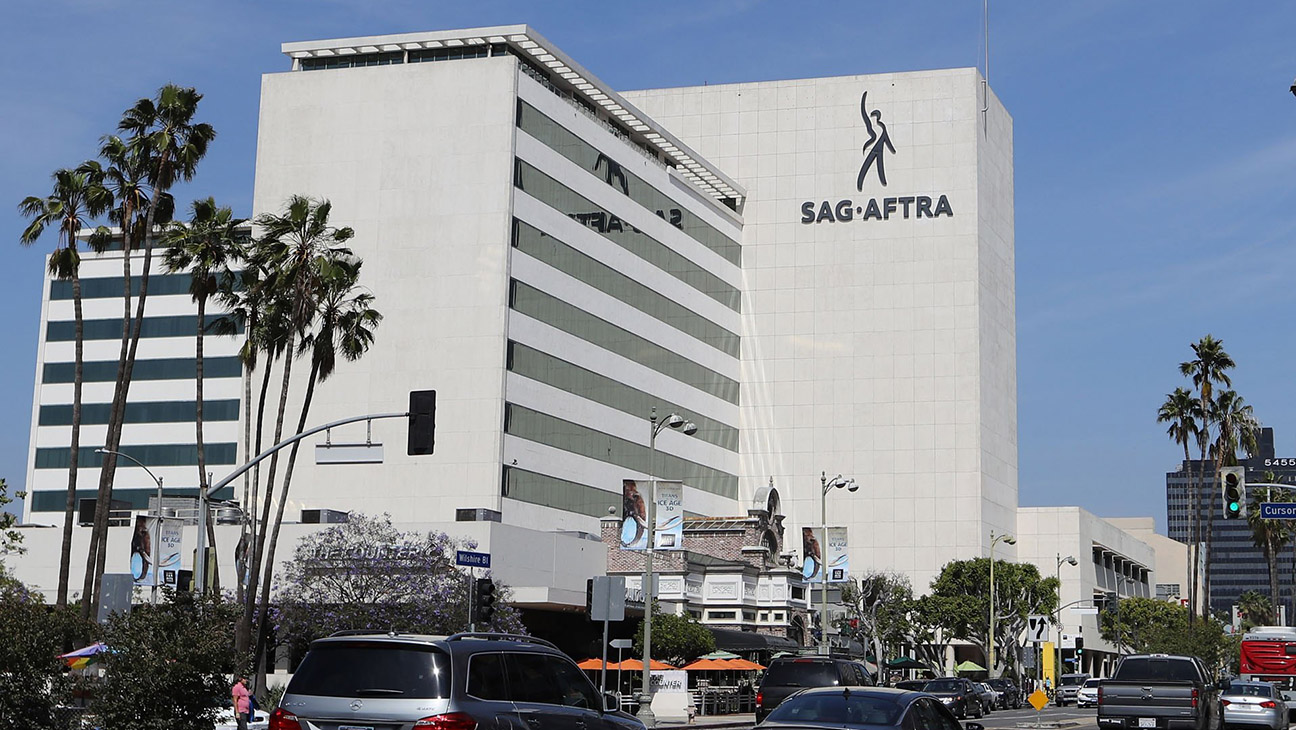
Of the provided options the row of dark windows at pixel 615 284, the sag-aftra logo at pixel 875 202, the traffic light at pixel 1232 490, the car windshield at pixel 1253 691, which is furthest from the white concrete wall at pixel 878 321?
the car windshield at pixel 1253 691

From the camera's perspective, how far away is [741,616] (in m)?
72.0

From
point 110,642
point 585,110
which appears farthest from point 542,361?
point 110,642

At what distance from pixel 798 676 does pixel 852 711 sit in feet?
59.7

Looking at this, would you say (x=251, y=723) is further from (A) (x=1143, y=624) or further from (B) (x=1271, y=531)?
(A) (x=1143, y=624)

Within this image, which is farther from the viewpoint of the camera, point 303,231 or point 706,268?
point 706,268

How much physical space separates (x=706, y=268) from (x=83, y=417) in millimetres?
46235

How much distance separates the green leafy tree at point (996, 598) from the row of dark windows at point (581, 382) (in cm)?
2103

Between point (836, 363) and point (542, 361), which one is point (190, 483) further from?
point (836, 363)

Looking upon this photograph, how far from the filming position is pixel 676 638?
63.3m

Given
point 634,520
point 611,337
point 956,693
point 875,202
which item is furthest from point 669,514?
point 875,202

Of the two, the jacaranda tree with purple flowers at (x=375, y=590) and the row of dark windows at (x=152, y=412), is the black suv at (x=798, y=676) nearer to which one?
the jacaranda tree with purple flowers at (x=375, y=590)

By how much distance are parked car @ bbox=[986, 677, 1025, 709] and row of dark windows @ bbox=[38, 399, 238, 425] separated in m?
55.9

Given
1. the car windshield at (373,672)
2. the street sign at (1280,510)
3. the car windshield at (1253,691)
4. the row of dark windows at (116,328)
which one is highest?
the row of dark windows at (116,328)

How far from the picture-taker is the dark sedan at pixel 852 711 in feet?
53.0
